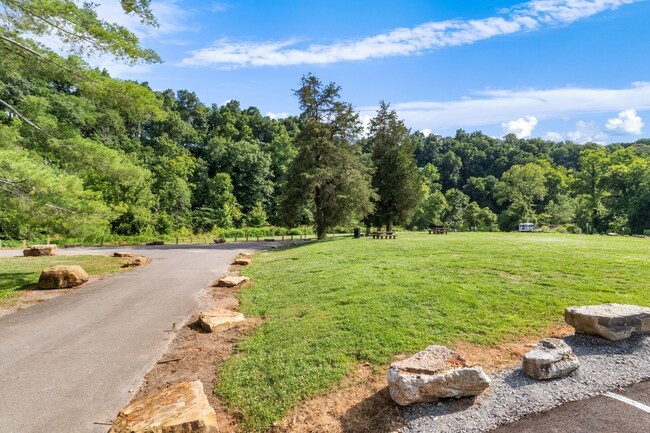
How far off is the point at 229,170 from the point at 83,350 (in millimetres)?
63642

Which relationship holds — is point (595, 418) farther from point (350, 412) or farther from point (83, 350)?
point (83, 350)

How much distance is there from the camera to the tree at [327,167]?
94.2 feet

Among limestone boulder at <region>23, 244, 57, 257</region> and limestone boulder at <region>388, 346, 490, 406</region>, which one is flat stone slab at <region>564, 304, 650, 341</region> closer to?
limestone boulder at <region>388, 346, 490, 406</region>

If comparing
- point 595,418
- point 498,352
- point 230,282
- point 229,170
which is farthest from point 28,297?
point 229,170

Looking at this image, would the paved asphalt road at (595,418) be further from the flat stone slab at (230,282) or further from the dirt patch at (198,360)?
the flat stone slab at (230,282)

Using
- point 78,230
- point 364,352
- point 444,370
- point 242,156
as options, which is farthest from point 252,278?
point 242,156

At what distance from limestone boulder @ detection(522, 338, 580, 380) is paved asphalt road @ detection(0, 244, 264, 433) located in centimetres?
600

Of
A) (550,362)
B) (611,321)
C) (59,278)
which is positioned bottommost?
(59,278)

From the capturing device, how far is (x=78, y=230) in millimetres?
11148

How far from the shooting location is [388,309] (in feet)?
25.0

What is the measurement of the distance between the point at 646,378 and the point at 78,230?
14.2 m

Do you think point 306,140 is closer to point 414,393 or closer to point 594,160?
point 414,393

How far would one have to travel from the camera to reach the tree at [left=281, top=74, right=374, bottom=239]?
2870 centimetres

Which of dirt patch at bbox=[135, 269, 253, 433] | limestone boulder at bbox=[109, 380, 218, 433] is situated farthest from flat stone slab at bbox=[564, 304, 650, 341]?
limestone boulder at bbox=[109, 380, 218, 433]
